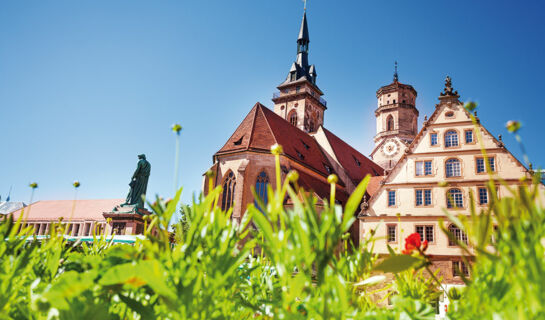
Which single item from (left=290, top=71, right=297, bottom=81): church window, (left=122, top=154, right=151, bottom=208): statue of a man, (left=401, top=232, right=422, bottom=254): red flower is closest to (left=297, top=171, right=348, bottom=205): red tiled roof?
(left=122, top=154, right=151, bottom=208): statue of a man

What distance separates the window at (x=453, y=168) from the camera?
53.1 feet

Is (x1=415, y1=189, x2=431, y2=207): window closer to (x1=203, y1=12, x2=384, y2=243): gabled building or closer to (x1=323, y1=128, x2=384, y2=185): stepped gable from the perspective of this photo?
(x1=203, y1=12, x2=384, y2=243): gabled building

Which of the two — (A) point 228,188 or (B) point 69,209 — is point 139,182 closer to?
(A) point 228,188

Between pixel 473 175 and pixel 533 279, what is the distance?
17.3 meters

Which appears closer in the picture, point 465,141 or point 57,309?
point 57,309

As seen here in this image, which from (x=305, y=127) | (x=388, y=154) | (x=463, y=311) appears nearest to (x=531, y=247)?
(x=463, y=311)

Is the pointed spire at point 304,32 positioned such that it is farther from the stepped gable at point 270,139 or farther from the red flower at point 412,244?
the red flower at point 412,244

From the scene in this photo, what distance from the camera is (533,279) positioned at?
2.50ft

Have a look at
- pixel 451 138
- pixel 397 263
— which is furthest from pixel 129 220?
pixel 397 263

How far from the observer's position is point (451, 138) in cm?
1678

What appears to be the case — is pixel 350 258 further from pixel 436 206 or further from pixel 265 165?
pixel 265 165

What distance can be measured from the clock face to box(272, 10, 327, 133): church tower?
27.1 feet

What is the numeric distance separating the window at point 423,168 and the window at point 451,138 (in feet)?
4.14

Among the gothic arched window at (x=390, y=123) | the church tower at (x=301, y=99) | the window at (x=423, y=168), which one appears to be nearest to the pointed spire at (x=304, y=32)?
the church tower at (x=301, y=99)
